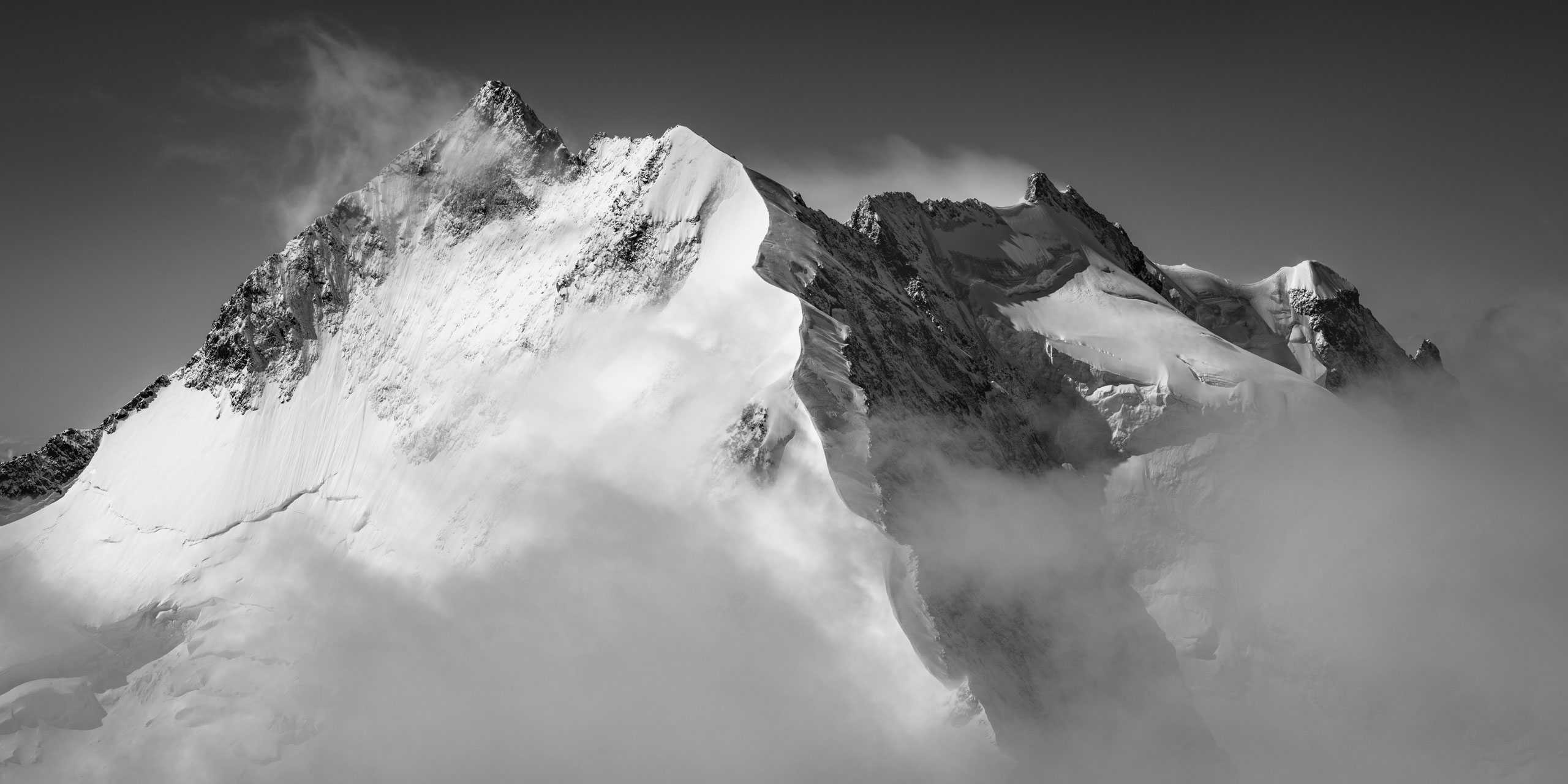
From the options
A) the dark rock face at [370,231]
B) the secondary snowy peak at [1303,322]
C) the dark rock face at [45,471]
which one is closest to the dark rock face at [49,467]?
the dark rock face at [45,471]

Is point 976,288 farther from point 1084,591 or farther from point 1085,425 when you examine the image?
point 1084,591

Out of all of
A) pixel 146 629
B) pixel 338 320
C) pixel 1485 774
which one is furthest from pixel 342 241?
pixel 1485 774

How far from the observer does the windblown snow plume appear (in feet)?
211

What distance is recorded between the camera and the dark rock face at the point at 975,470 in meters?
66.2

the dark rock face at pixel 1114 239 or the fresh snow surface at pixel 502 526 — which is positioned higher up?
the dark rock face at pixel 1114 239

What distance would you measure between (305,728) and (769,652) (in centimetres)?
3341

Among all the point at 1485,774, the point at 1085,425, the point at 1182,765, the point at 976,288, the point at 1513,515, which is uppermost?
the point at 976,288

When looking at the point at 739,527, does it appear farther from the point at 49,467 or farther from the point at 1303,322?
the point at 49,467

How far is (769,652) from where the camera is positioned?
62.2m

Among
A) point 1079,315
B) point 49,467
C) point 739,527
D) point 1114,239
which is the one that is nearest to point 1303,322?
point 1114,239

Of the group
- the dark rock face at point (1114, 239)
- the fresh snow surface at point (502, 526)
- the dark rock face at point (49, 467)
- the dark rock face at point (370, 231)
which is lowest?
the fresh snow surface at point (502, 526)

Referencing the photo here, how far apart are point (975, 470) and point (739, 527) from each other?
62.7ft

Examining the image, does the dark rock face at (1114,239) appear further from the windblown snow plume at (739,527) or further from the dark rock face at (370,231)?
the dark rock face at (370,231)

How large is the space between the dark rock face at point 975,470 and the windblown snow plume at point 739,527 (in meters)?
0.33
